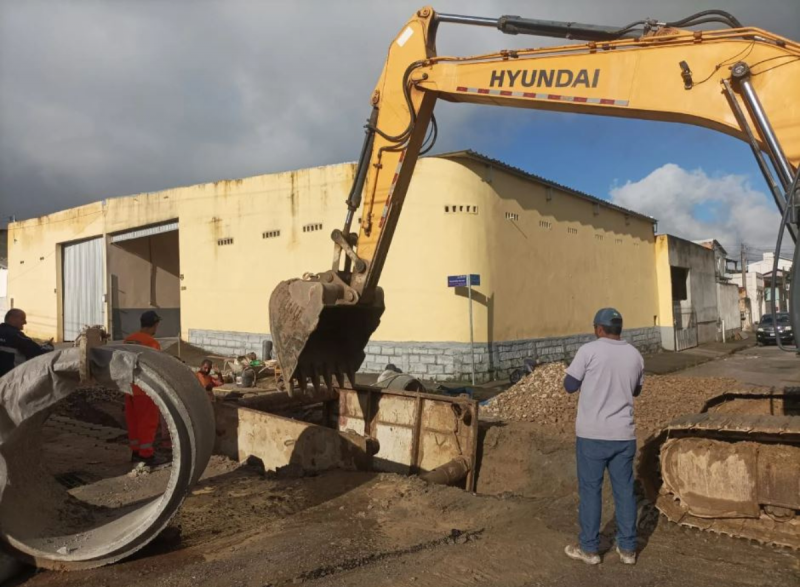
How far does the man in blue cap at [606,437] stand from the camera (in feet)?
12.0

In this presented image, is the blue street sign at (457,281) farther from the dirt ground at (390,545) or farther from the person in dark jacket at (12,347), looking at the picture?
the person in dark jacket at (12,347)

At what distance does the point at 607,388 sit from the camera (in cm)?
369

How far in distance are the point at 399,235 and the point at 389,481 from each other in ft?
31.9

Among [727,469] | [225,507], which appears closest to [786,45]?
[727,469]

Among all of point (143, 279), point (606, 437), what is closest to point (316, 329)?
point (606, 437)

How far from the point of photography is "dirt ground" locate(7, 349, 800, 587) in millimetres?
3523

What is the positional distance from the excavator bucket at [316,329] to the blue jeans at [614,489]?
2872 mm

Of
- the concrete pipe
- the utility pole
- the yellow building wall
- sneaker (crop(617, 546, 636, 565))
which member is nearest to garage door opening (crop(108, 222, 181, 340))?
the yellow building wall

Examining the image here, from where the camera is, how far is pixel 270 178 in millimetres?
16766

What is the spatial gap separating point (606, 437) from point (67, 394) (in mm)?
3594

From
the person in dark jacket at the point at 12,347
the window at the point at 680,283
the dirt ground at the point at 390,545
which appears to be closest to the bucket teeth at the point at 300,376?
the dirt ground at the point at 390,545

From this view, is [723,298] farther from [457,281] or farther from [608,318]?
[608,318]

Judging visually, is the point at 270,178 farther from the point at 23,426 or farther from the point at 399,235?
the point at 23,426

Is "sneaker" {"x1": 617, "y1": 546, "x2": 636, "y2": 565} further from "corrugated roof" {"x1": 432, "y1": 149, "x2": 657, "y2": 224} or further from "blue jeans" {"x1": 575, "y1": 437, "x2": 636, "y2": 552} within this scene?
"corrugated roof" {"x1": 432, "y1": 149, "x2": 657, "y2": 224}
